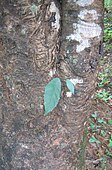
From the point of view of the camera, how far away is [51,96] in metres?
0.89

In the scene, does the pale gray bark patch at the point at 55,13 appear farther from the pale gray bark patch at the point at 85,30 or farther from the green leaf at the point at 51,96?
the green leaf at the point at 51,96

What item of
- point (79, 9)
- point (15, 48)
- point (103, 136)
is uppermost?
point (79, 9)

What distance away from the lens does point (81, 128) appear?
1.18m

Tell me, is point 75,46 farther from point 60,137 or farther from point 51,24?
point 60,137

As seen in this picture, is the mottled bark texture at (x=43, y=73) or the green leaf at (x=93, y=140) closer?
the mottled bark texture at (x=43, y=73)

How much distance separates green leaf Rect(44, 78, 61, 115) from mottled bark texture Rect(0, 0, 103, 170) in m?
0.13

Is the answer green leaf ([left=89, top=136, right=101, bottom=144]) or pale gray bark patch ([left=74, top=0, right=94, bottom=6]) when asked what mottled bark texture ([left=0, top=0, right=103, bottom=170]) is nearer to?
pale gray bark patch ([left=74, top=0, right=94, bottom=6])

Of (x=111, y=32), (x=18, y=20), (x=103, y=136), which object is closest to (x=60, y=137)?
(x=18, y=20)

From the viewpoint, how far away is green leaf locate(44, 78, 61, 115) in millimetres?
878

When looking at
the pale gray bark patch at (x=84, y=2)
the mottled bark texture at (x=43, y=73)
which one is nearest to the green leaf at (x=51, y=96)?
the mottled bark texture at (x=43, y=73)

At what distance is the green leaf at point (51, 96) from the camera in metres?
0.88

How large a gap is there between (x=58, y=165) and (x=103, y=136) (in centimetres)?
113

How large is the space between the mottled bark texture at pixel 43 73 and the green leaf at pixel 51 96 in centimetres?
13

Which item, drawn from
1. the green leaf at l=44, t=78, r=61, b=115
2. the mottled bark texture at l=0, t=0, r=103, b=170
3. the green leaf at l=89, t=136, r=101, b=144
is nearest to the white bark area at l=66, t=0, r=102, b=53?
the mottled bark texture at l=0, t=0, r=103, b=170
